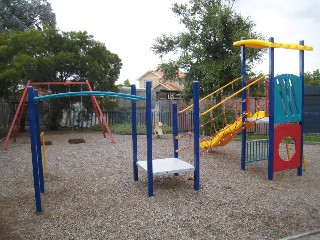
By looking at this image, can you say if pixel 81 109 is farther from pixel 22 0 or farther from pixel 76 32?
pixel 22 0

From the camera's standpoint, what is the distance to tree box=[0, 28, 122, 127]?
42.9 feet

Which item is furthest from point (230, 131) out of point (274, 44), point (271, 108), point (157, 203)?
point (157, 203)

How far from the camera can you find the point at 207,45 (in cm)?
1377

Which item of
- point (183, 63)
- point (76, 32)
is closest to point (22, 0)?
point (76, 32)

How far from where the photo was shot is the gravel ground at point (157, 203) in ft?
13.2

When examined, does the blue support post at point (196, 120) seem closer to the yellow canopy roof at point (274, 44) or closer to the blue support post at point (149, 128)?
the blue support post at point (149, 128)

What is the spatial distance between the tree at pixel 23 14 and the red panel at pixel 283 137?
17952 mm

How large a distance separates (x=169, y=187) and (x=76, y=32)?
1153 cm

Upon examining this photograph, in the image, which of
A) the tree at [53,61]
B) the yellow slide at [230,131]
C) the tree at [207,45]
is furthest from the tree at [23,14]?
the yellow slide at [230,131]

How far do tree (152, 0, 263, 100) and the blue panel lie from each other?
6.23 meters

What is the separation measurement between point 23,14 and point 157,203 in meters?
22.1

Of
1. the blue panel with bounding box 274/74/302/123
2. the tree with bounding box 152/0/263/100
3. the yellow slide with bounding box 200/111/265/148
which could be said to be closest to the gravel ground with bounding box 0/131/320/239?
the yellow slide with bounding box 200/111/265/148

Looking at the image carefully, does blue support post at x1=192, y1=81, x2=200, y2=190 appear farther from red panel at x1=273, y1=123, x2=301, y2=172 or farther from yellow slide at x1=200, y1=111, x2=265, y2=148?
yellow slide at x1=200, y1=111, x2=265, y2=148

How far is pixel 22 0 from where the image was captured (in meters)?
22.8
